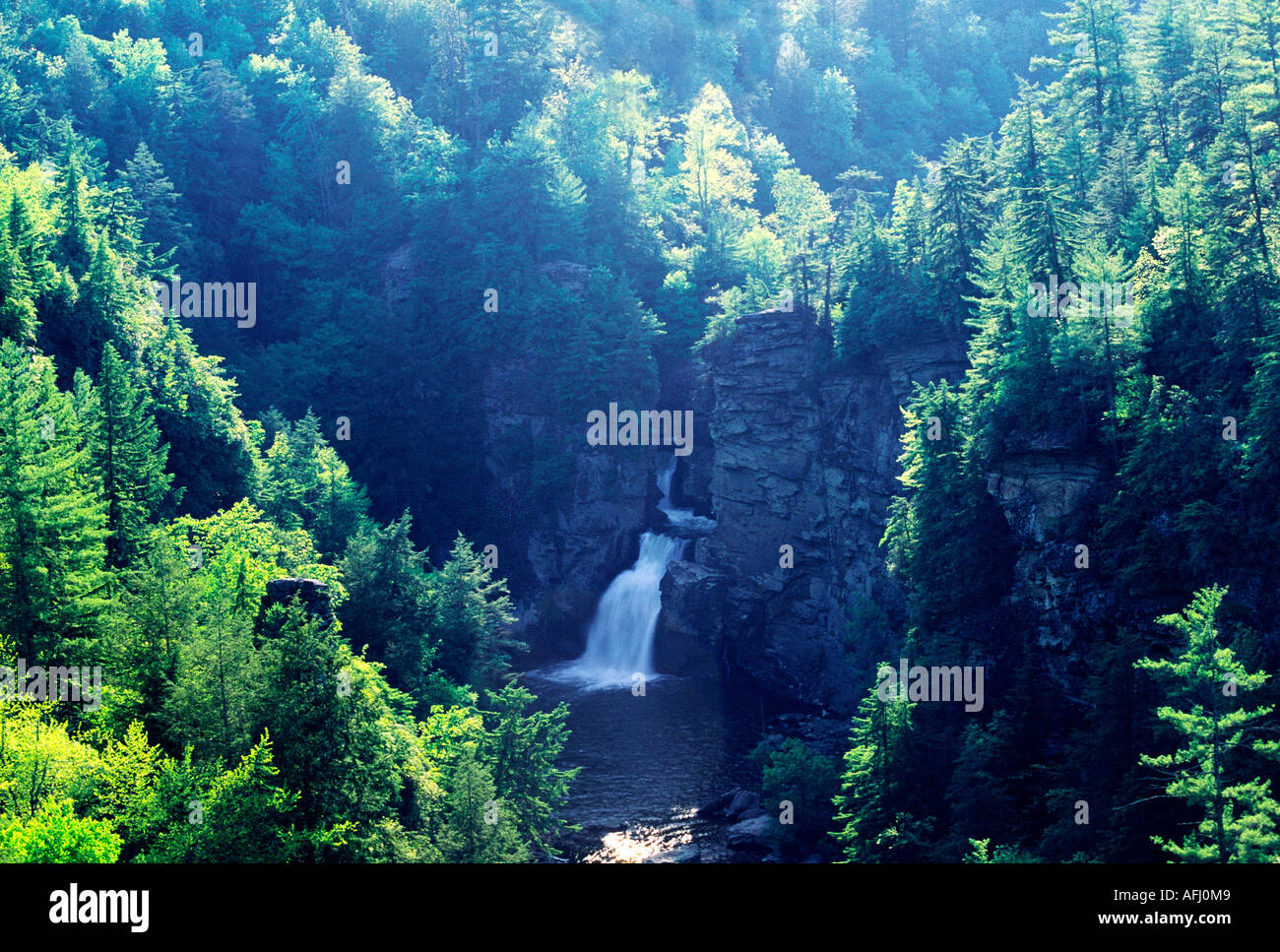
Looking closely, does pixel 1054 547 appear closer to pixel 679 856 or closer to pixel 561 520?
pixel 679 856

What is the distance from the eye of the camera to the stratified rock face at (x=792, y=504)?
182 feet

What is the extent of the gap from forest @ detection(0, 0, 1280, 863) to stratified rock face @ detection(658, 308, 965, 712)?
0.58 meters

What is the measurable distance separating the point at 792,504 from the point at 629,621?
12.5 m

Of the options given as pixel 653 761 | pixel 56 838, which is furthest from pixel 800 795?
pixel 56 838

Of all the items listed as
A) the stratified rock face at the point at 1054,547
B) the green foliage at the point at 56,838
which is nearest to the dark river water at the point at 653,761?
the stratified rock face at the point at 1054,547

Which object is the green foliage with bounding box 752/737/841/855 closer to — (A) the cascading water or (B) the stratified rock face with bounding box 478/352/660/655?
(A) the cascading water

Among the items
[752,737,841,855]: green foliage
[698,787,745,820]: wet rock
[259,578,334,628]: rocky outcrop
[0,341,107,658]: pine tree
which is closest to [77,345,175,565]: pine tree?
[0,341,107,658]: pine tree

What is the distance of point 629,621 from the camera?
6594 centimetres

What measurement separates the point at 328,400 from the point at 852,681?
38.5 metres

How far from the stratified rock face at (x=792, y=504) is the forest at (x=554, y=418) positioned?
22.8 inches

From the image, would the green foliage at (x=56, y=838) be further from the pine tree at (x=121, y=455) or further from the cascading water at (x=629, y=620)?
the cascading water at (x=629, y=620)

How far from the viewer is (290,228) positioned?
7988 centimetres
